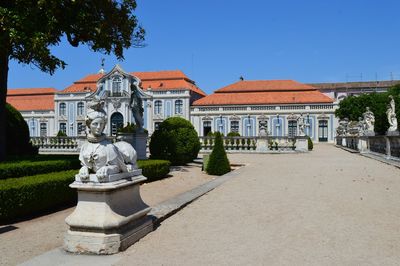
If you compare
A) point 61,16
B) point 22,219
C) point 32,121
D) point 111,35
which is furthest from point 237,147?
point 32,121

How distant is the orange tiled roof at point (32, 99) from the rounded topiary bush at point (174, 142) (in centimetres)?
4267

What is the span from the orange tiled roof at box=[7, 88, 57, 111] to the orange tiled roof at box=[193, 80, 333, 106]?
67.7ft

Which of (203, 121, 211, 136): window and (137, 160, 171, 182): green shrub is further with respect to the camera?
(203, 121, 211, 136): window

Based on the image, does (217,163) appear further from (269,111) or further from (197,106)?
(197,106)

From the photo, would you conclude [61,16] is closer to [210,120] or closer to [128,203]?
[128,203]

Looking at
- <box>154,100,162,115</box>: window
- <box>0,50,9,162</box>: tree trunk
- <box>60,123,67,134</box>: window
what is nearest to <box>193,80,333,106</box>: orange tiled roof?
<box>154,100,162,115</box>: window

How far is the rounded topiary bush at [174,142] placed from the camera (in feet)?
48.9

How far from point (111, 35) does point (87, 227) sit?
32.4 ft

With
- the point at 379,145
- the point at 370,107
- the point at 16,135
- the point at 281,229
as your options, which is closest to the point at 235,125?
the point at 370,107

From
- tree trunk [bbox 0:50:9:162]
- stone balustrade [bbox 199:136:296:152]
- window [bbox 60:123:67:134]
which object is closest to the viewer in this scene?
tree trunk [bbox 0:50:9:162]

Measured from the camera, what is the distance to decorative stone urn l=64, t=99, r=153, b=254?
4340 mm

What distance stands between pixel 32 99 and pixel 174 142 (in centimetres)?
4747

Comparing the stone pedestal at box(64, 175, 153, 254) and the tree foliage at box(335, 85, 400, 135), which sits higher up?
the tree foliage at box(335, 85, 400, 135)

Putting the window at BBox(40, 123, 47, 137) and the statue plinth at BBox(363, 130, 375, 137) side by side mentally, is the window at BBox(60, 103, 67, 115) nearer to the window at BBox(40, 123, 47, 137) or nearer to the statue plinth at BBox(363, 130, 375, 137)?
the window at BBox(40, 123, 47, 137)
